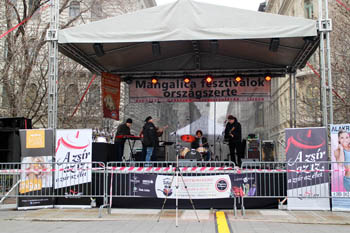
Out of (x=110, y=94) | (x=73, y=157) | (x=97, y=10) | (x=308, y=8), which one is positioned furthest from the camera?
(x=308, y=8)

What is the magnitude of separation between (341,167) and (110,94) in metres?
8.07

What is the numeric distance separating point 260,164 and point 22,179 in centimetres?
550

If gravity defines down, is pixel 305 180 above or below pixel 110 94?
below

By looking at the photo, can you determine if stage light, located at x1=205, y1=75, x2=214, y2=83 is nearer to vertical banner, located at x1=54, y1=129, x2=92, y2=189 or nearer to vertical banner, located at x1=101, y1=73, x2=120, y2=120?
vertical banner, located at x1=101, y1=73, x2=120, y2=120

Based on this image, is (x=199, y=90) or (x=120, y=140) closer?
(x=120, y=140)

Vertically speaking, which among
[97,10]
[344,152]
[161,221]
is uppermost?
A: [97,10]

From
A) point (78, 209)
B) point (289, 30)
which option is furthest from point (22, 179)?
point (289, 30)

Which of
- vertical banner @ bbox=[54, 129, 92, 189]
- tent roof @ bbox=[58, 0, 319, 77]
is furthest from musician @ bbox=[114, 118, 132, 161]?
vertical banner @ bbox=[54, 129, 92, 189]

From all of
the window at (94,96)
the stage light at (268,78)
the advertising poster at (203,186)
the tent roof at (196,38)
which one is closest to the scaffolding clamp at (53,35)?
the tent roof at (196,38)

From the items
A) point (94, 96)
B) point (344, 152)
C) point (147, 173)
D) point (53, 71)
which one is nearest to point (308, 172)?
point (344, 152)

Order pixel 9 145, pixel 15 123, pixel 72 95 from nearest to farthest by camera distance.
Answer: pixel 9 145 < pixel 15 123 < pixel 72 95

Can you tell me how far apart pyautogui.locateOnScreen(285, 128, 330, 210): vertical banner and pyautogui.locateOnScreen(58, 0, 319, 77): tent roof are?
237 cm

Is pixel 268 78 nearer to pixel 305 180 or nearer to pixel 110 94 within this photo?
pixel 110 94

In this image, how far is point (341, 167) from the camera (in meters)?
8.27
